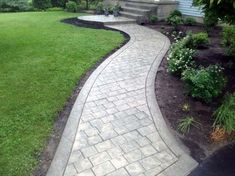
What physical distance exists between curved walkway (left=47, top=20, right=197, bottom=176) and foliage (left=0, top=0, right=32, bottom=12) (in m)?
13.0

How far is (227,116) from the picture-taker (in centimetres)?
411

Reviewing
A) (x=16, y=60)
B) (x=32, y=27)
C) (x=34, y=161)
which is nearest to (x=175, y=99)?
(x=34, y=161)

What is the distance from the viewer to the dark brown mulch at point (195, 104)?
12.5 feet

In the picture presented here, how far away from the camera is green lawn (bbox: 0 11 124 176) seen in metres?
3.58

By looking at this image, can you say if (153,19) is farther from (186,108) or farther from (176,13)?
(186,108)

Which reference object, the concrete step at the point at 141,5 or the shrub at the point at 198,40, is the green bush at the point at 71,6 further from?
the shrub at the point at 198,40

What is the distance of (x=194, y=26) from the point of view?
11164 mm

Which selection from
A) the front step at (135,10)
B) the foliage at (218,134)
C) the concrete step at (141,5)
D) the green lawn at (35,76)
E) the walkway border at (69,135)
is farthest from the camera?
the concrete step at (141,5)

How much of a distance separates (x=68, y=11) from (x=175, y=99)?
12.7m

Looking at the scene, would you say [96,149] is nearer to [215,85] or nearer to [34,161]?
[34,161]


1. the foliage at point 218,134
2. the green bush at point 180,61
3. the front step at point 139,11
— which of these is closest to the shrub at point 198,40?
the green bush at point 180,61

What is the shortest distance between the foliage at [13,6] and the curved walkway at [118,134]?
13.0 m

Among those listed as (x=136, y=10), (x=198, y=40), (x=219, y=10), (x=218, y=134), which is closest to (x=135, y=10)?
(x=136, y=10)

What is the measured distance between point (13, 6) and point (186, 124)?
52.4ft
